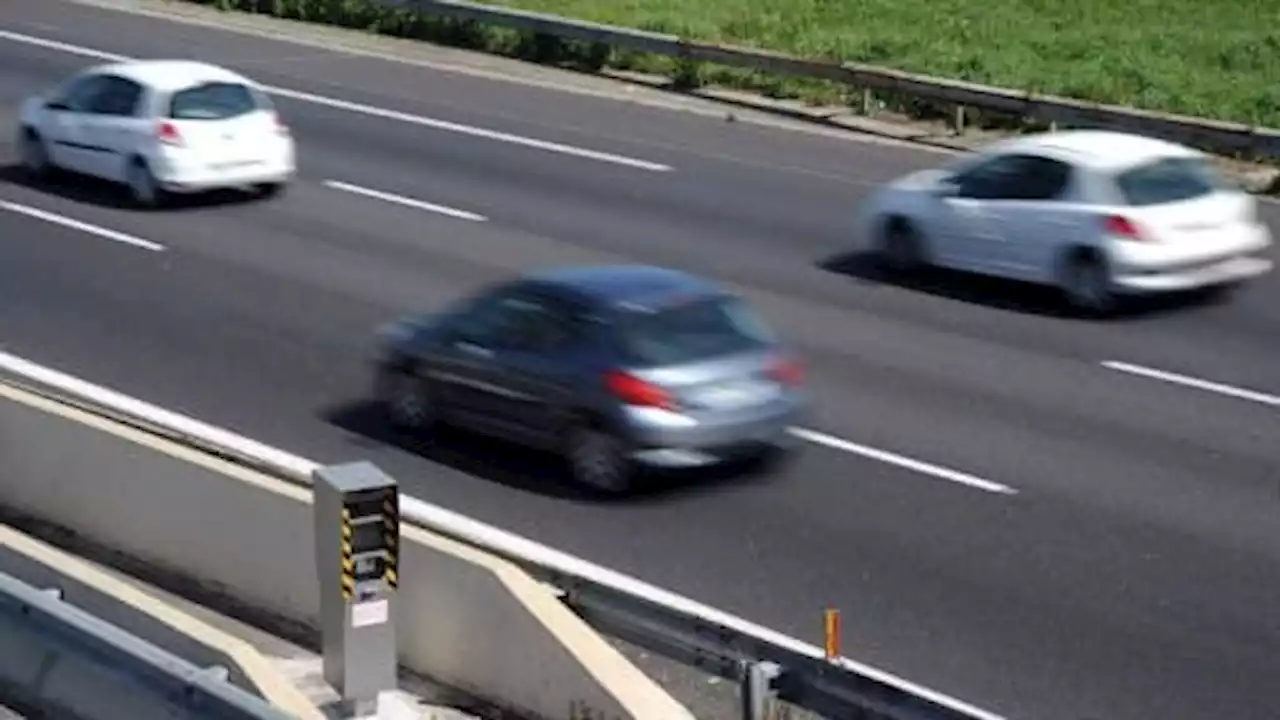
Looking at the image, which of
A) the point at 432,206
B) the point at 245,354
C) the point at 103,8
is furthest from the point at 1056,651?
the point at 103,8

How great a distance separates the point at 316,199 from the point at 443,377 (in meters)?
9.96

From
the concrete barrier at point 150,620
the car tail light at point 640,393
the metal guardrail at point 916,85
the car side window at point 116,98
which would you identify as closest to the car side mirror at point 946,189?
A: the metal guardrail at point 916,85

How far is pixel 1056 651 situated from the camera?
49.1 feet

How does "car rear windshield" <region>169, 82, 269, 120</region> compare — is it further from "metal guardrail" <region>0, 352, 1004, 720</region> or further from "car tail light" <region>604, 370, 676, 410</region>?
"car tail light" <region>604, 370, 676, 410</region>

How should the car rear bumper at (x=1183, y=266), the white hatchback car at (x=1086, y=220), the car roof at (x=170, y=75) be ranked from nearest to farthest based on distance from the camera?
the car rear bumper at (x=1183, y=266)
the white hatchback car at (x=1086, y=220)
the car roof at (x=170, y=75)

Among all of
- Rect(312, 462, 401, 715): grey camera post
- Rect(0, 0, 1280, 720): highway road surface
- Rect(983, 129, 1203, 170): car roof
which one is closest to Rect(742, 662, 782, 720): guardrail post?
Rect(312, 462, 401, 715): grey camera post

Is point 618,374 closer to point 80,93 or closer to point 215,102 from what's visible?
point 215,102

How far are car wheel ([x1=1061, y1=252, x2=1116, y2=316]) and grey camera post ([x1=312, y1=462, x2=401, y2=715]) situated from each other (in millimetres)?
11199

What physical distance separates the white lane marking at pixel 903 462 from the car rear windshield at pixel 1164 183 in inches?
210

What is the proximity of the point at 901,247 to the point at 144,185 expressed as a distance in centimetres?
815

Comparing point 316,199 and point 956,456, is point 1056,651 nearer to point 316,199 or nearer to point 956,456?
point 956,456

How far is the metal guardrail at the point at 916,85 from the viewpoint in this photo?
2975 centimetres

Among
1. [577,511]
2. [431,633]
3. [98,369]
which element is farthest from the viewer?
[98,369]

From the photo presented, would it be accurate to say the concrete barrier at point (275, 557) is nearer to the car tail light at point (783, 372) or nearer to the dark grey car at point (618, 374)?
the dark grey car at point (618, 374)
